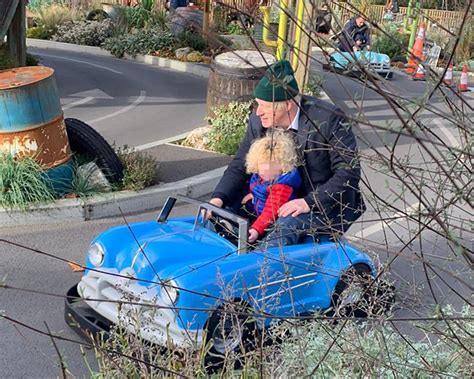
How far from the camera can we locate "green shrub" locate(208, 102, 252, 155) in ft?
30.4

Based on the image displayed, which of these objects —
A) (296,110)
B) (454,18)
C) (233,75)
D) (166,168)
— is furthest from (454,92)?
(233,75)

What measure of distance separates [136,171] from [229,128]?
7.62 ft

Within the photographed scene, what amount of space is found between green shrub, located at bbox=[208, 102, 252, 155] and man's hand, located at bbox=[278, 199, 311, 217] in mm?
4600

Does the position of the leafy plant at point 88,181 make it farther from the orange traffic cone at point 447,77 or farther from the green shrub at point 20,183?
the orange traffic cone at point 447,77

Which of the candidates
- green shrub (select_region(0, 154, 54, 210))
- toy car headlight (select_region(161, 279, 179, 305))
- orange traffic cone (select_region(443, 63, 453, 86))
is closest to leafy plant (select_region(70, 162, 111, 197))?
green shrub (select_region(0, 154, 54, 210))

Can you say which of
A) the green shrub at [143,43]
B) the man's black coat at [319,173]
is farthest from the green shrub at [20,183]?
the green shrub at [143,43]

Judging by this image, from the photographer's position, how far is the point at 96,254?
4.67 metres

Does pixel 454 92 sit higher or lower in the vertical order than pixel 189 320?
higher

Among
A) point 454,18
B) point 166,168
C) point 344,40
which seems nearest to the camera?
point 344,40

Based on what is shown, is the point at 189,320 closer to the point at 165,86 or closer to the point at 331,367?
the point at 331,367

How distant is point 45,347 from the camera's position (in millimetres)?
4684

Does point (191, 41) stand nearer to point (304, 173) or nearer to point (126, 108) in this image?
point (126, 108)

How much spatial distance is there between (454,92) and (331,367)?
1.34 m

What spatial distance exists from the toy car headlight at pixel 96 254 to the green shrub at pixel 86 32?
17.9 metres
